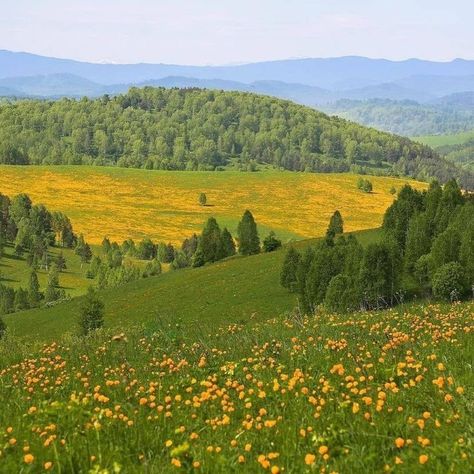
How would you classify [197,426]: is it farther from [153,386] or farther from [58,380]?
[58,380]

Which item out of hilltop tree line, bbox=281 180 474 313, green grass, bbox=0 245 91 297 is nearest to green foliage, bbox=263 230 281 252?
hilltop tree line, bbox=281 180 474 313

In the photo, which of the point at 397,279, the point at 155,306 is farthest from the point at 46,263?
the point at 397,279

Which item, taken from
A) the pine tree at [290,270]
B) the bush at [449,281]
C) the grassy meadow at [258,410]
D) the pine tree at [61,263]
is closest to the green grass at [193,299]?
the pine tree at [290,270]

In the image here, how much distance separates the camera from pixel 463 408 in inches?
281

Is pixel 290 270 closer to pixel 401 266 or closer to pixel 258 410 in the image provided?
pixel 401 266

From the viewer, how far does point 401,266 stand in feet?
158

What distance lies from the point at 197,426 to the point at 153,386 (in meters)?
2.21

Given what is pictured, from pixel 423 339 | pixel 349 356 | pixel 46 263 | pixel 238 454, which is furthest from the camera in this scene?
pixel 46 263

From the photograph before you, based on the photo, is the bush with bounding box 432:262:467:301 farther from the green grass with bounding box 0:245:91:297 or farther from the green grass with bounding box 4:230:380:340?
the green grass with bounding box 0:245:91:297

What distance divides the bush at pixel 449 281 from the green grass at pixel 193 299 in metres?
15.5

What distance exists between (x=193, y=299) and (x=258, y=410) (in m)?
56.6

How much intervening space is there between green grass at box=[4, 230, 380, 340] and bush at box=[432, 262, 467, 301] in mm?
15540

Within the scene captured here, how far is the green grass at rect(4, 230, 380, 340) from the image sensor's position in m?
57.8

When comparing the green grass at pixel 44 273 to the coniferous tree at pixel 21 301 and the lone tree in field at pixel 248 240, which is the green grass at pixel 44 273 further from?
the lone tree in field at pixel 248 240
